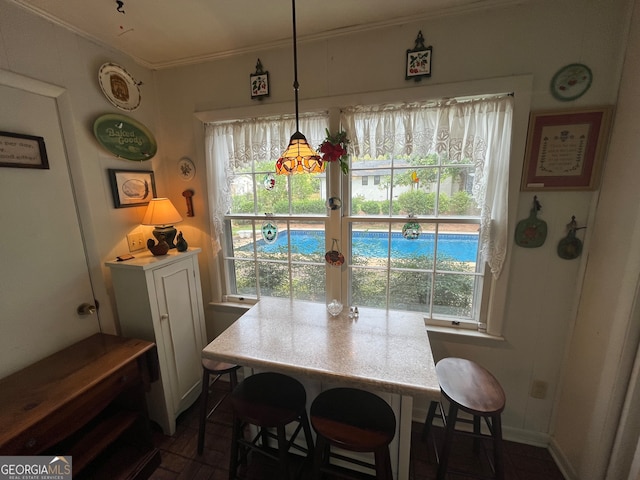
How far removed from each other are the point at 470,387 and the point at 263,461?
50.3 inches

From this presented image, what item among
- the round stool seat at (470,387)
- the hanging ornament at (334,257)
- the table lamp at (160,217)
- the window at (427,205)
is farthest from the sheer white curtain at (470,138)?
the table lamp at (160,217)

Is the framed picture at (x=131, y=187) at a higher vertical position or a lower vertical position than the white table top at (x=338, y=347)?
higher

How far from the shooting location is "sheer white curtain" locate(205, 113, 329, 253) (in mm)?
1679

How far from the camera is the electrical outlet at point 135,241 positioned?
1.80 m

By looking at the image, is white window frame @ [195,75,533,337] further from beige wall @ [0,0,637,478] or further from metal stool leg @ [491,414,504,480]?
metal stool leg @ [491,414,504,480]

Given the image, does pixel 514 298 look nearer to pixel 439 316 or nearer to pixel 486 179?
pixel 439 316

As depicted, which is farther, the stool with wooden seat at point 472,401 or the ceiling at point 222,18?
the ceiling at point 222,18

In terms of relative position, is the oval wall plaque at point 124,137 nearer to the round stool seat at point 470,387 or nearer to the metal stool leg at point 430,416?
the round stool seat at point 470,387

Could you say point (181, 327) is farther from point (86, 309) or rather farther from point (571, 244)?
point (571, 244)

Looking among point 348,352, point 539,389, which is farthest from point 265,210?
point 539,389

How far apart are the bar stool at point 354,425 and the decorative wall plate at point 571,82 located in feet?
5.92

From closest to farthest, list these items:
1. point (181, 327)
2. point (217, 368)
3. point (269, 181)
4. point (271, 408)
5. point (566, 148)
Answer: point (271, 408), point (566, 148), point (217, 368), point (181, 327), point (269, 181)

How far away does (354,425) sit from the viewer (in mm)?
1063

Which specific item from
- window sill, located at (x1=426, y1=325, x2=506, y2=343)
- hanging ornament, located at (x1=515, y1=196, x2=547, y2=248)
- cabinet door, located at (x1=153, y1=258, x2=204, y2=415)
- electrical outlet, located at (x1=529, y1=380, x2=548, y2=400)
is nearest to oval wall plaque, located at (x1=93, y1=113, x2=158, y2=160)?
cabinet door, located at (x1=153, y1=258, x2=204, y2=415)
